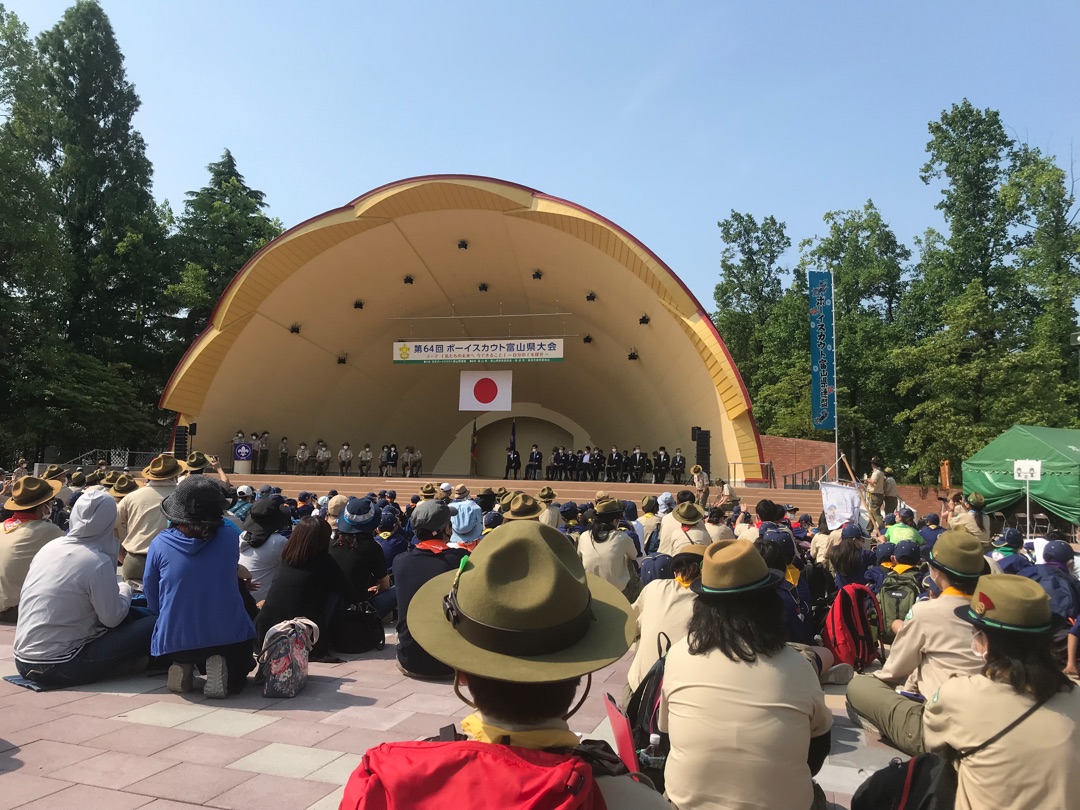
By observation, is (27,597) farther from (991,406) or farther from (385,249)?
(991,406)

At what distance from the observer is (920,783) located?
2.44 meters

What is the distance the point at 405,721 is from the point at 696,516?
9.66 ft

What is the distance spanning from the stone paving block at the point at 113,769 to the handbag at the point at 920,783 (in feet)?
10.1

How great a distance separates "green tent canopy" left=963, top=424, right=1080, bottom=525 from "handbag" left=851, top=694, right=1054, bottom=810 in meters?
19.1

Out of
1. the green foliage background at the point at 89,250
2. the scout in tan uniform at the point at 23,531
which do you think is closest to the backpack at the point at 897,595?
the scout in tan uniform at the point at 23,531

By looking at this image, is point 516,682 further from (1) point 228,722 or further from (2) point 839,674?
(2) point 839,674

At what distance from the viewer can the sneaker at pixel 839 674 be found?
5.02 m

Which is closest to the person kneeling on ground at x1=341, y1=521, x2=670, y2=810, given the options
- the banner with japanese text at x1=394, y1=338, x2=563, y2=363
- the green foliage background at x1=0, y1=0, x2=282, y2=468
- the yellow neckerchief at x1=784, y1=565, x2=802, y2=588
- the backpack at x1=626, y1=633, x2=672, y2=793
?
the backpack at x1=626, y1=633, x2=672, y2=793

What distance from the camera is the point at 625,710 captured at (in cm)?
309

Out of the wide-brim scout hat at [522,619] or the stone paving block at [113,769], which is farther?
the stone paving block at [113,769]

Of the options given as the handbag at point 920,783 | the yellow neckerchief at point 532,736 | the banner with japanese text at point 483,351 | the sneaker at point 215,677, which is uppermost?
the banner with japanese text at point 483,351

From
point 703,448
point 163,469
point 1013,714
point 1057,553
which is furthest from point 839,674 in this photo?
point 703,448

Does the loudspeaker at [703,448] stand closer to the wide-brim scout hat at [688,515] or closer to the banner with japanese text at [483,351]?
the banner with japanese text at [483,351]

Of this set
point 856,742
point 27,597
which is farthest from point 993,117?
point 27,597
